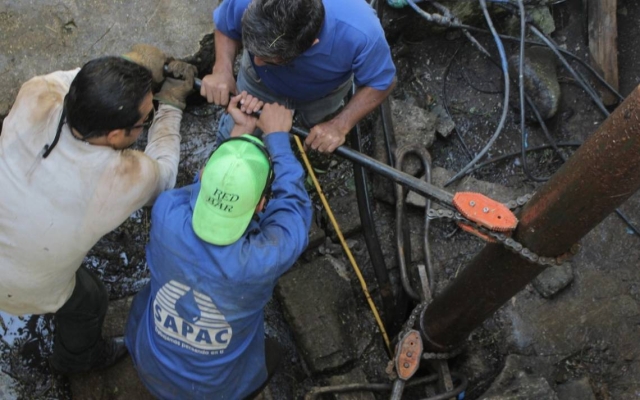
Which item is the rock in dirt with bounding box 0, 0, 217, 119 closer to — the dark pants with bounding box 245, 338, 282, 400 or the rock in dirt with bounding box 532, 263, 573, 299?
the dark pants with bounding box 245, 338, 282, 400

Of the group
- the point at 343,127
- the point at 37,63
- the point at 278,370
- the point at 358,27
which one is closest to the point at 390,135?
the point at 343,127

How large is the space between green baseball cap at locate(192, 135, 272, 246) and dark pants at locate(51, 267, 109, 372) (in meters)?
1.14

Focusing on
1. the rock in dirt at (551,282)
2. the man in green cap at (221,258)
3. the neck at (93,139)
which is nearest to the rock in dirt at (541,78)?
the rock in dirt at (551,282)

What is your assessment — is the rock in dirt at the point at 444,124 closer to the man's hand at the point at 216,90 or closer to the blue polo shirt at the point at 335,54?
the blue polo shirt at the point at 335,54

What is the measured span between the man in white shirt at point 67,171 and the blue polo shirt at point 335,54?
83 cm

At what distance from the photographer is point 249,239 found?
273 cm

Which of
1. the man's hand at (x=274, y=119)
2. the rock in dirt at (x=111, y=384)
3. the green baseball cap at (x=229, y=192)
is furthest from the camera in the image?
the rock in dirt at (x=111, y=384)

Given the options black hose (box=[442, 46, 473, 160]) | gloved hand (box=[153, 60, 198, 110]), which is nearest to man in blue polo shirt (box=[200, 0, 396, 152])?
gloved hand (box=[153, 60, 198, 110])

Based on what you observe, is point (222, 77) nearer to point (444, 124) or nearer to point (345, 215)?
point (345, 215)

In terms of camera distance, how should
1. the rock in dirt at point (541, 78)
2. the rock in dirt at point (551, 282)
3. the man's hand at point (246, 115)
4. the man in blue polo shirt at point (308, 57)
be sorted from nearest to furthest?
the man in blue polo shirt at point (308, 57), the man's hand at point (246, 115), the rock in dirt at point (551, 282), the rock in dirt at point (541, 78)

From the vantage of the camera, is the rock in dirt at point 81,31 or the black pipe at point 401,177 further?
the rock in dirt at point 81,31

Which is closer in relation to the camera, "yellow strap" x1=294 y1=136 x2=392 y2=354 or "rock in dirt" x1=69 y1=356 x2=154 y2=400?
"rock in dirt" x1=69 y1=356 x2=154 y2=400

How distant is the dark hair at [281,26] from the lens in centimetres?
283

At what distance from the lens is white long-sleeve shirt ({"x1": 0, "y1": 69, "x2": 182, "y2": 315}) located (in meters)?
2.72
